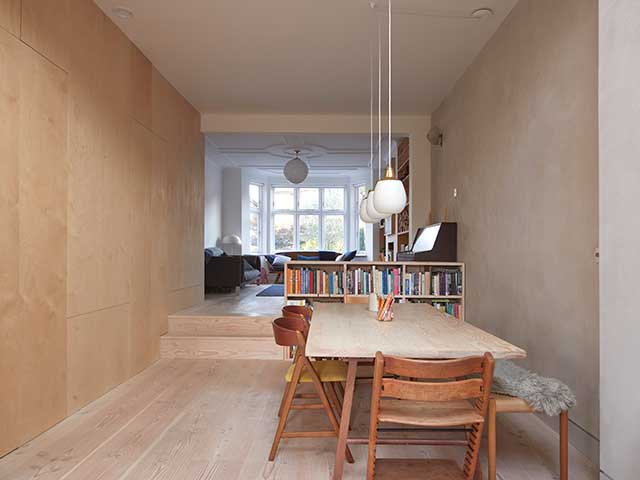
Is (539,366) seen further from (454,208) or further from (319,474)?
(454,208)

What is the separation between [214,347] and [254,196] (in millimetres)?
8270

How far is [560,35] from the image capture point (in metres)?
2.89

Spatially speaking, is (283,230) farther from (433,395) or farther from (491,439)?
(433,395)

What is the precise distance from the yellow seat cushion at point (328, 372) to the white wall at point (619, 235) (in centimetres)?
131

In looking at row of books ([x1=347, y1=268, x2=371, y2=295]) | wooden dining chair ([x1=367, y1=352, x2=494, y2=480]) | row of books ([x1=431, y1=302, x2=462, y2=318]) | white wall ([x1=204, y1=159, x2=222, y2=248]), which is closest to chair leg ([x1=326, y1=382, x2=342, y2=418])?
wooden dining chair ([x1=367, y1=352, x2=494, y2=480])

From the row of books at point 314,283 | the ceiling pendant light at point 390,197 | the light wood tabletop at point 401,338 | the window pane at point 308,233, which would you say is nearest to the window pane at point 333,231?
the window pane at point 308,233

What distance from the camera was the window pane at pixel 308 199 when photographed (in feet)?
45.0

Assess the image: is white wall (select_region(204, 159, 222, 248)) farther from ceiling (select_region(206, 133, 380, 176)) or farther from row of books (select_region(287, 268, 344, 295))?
row of books (select_region(287, 268, 344, 295))

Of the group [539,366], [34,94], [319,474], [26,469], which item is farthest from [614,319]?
[34,94]

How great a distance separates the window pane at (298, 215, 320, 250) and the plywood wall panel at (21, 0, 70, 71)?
10.5m

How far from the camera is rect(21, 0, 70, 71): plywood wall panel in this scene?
2811 mm

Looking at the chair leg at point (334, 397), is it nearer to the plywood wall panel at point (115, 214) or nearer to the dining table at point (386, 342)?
the dining table at point (386, 342)

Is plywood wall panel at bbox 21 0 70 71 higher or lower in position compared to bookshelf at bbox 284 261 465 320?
higher

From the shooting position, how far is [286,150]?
9.23 metres
